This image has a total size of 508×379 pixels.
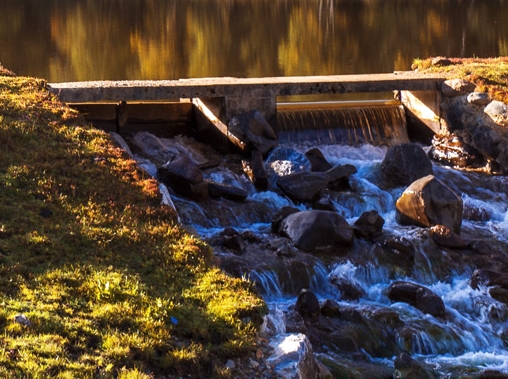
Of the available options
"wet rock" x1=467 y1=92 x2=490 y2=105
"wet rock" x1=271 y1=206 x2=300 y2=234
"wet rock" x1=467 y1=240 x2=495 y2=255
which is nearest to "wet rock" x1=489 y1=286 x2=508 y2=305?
"wet rock" x1=467 y1=240 x2=495 y2=255

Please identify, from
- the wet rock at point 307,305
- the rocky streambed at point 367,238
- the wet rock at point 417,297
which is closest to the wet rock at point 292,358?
the rocky streambed at point 367,238

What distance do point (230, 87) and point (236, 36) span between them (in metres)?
28.9

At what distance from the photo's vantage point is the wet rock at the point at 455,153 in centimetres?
2636

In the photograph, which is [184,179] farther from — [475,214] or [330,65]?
[330,65]

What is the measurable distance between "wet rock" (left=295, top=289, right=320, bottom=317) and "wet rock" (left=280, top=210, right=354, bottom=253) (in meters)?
3.36

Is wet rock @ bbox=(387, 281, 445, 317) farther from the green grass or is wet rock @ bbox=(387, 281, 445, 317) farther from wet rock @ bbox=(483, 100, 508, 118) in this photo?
the green grass

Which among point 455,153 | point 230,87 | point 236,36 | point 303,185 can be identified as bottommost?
point 236,36

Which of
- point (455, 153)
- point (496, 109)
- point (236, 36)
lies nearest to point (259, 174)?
point (455, 153)

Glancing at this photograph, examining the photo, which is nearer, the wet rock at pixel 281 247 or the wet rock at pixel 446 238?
the wet rock at pixel 281 247

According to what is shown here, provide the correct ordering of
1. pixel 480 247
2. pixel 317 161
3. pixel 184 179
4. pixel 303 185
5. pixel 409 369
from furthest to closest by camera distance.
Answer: pixel 317 161
pixel 303 185
pixel 184 179
pixel 480 247
pixel 409 369

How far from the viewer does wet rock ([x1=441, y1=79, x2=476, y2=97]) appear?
27.8m

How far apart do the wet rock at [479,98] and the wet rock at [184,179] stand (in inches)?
406

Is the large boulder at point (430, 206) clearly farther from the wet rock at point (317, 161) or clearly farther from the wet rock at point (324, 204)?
the wet rock at point (317, 161)

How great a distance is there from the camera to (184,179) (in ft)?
68.9
